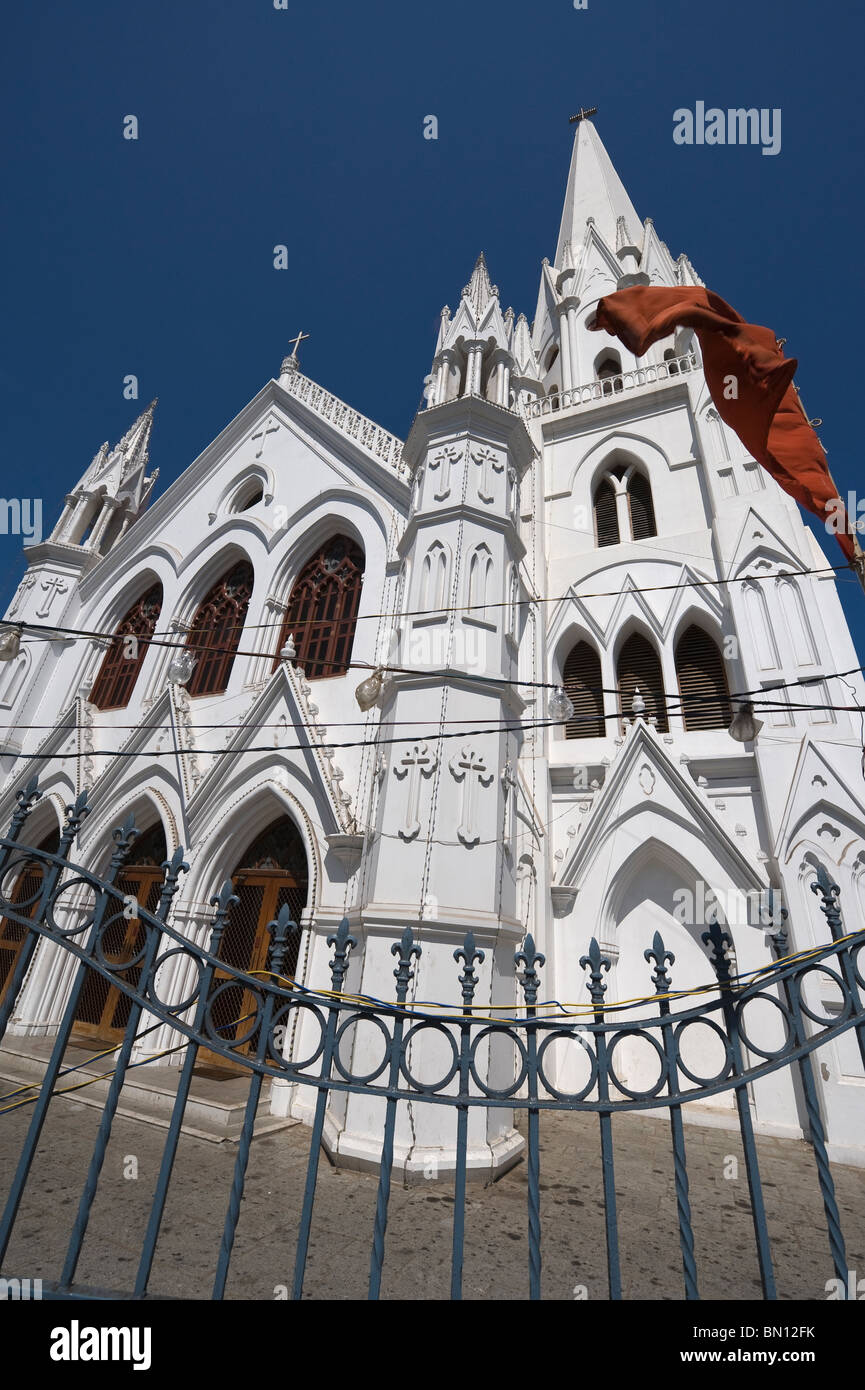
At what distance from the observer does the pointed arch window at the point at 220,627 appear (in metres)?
12.3

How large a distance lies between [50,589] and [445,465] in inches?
469

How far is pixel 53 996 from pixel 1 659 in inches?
325

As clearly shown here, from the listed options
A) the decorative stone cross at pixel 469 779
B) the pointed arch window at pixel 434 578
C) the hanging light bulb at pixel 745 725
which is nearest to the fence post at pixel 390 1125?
the decorative stone cross at pixel 469 779

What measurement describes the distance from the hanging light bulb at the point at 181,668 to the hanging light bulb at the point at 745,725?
10.0m

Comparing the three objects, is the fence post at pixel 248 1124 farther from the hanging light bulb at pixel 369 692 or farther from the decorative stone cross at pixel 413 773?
the hanging light bulb at pixel 369 692

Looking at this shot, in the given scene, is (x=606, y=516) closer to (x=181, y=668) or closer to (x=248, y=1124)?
(x=181, y=668)

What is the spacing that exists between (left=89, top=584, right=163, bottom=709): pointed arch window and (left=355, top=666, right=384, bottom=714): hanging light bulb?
7183 millimetres

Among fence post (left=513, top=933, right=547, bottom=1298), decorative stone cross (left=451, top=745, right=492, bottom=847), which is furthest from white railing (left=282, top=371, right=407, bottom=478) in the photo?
fence post (left=513, top=933, right=547, bottom=1298)

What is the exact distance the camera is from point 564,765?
1070 centimetres

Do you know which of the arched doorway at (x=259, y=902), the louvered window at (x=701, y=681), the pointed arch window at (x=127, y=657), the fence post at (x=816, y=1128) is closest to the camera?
the fence post at (x=816, y=1128)

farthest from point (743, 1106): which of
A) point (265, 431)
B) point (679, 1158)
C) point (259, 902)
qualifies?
point (265, 431)

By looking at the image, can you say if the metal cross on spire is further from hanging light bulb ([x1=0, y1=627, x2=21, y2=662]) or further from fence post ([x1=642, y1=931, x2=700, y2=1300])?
fence post ([x1=642, y1=931, x2=700, y2=1300])
